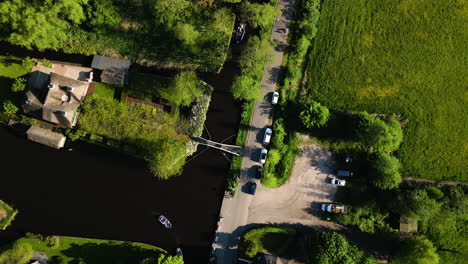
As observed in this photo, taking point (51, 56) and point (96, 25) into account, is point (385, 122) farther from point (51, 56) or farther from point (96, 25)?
point (51, 56)

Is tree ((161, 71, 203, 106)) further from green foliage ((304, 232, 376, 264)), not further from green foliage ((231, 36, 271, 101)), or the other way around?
green foliage ((304, 232, 376, 264))

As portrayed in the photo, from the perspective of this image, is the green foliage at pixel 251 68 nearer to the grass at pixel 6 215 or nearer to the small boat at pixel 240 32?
the small boat at pixel 240 32

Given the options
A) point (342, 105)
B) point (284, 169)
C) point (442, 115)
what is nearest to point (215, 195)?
point (284, 169)

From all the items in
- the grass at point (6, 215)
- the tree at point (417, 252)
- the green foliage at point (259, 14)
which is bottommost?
the grass at point (6, 215)

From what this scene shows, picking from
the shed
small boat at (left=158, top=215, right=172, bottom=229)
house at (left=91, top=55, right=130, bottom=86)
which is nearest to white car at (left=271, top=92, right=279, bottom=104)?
house at (left=91, top=55, right=130, bottom=86)

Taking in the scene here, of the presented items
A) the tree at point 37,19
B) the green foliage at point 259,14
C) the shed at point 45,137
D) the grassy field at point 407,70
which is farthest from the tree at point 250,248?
the tree at point 37,19
